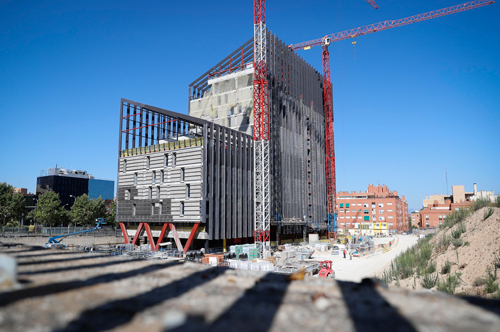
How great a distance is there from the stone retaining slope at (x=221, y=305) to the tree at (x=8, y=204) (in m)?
76.7

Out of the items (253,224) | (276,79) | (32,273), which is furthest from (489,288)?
(276,79)

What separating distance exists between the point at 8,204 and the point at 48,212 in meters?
7.50

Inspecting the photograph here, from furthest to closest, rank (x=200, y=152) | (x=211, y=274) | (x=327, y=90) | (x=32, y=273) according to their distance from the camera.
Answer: (x=327, y=90) < (x=200, y=152) < (x=211, y=274) < (x=32, y=273)

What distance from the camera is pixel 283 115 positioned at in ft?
236

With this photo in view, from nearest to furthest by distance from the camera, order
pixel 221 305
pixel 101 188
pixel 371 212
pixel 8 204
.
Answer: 1. pixel 221 305
2. pixel 8 204
3. pixel 371 212
4. pixel 101 188

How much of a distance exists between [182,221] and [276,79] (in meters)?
36.8


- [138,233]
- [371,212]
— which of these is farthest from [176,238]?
[371,212]

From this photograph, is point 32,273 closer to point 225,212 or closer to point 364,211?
Result: point 225,212

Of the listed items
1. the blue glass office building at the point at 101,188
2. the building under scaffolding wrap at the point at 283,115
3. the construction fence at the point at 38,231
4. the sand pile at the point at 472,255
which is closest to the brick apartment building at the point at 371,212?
the building under scaffolding wrap at the point at 283,115

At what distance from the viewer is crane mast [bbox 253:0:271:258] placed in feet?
191

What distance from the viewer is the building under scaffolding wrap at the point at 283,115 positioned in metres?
68.3

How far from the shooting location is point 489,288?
16.3 m

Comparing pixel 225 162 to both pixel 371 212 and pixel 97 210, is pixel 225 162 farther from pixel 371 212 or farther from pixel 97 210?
pixel 371 212

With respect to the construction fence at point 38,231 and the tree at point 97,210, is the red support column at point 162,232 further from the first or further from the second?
the tree at point 97,210
